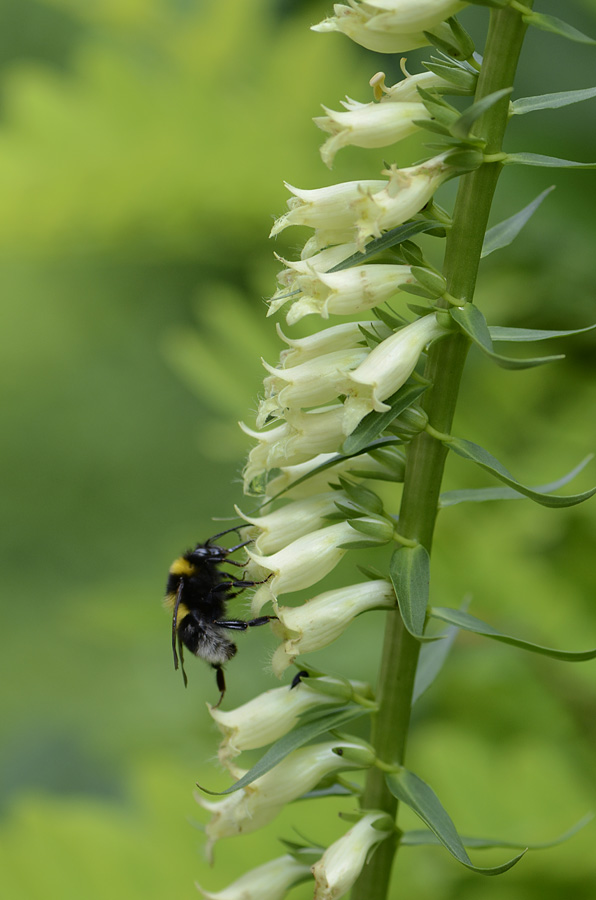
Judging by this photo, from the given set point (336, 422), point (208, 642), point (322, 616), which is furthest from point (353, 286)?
point (208, 642)

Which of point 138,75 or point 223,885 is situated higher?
point 138,75

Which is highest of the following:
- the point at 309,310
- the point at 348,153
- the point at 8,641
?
the point at 348,153

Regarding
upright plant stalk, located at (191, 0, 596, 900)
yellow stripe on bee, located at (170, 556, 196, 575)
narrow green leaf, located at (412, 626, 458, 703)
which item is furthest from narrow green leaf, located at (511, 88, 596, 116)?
yellow stripe on bee, located at (170, 556, 196, 575)

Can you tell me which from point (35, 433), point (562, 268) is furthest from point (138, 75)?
point (35, 433)

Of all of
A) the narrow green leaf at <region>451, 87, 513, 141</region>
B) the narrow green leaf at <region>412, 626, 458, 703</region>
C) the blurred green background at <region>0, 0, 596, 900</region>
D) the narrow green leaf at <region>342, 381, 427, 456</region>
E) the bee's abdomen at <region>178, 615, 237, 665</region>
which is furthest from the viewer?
the blurred green background at <region>0, 0, 596, 900</region>

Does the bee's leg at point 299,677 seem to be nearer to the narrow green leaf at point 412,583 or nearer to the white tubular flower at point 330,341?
the narrow green leaf at point 412,583

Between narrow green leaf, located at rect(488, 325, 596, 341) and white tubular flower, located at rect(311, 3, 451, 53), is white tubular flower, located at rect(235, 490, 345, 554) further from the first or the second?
white tubular flower, located at rect(311, 3, 451, 53)

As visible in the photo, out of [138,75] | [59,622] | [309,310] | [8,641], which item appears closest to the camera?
[309,310]

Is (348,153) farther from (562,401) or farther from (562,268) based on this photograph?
(562,401)
